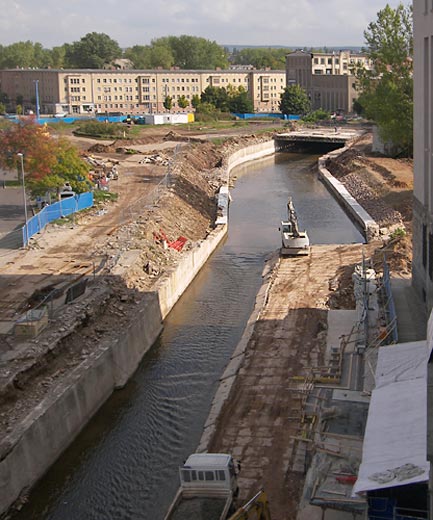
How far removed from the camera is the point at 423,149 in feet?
96.9

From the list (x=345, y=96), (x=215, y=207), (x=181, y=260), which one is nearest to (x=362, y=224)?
(x=215, y=207)

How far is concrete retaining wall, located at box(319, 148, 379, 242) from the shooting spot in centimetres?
4834

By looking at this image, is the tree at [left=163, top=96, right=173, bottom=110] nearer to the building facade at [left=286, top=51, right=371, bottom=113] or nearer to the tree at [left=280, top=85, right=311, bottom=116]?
the tree at [left=280, top=85, right=311, bottom=116]

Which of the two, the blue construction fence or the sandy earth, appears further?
the blue construction fence

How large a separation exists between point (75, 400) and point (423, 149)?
50.9 ft

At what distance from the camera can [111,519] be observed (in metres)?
20.8

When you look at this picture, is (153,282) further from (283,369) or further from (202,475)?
(202,475)

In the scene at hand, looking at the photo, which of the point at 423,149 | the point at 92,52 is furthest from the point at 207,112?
the point at 423,149

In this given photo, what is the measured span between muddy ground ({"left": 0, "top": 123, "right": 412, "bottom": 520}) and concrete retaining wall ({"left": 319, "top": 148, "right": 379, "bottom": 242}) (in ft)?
3.38

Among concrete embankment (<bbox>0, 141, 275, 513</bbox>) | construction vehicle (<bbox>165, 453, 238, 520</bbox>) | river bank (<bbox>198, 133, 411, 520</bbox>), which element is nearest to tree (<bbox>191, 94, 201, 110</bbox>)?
river bank (<bbox>198, 133, 411, 520</bbox>)

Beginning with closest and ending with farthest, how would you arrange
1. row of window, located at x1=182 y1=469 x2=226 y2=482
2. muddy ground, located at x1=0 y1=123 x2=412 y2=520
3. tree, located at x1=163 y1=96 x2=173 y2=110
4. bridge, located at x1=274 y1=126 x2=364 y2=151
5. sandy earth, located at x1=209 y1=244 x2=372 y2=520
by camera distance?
row of window, located at x1=182 y1=469 x2=226 y2=482 → sandy earth, located at x1=209 y1=244 x2=372 y2=520 → muddy ground, located at x1=0 y1=123 x2=412 y2=520 → bridge, located at x1=274 y1=126 x2=364 y2=151 → tree, located at x1=163 y1=96 x2=173 y2=110

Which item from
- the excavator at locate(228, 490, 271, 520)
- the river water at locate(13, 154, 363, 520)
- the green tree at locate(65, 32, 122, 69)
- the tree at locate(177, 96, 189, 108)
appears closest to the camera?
the excavator at locate(228, 490, 271, 520)

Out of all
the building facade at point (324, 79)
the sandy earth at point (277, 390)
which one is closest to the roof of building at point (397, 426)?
the sandy earth at point (277, 390)

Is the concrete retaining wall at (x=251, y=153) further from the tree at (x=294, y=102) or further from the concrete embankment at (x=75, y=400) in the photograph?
the concrete embankment at (x=75, y=400)
